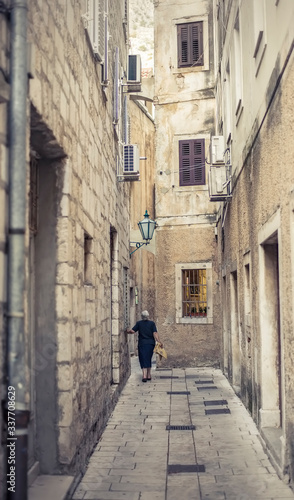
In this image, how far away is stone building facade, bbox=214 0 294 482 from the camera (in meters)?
4.96

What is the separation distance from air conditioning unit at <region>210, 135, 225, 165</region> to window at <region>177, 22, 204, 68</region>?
204 inches

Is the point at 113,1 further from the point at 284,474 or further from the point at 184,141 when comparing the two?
the point at 284,474

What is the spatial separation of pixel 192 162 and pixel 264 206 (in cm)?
843

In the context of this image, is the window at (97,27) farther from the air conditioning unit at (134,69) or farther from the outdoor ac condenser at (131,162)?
the air conditioning unit at (134,69)

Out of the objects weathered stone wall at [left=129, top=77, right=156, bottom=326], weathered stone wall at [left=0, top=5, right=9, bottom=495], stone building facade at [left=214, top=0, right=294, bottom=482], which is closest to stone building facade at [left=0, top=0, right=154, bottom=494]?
weathered stone wall at [left=0, top=5, right=9, bottom=495]

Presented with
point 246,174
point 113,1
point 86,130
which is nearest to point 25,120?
point 86,130

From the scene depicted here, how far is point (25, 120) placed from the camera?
3.21m

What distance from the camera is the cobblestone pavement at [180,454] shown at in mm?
4895

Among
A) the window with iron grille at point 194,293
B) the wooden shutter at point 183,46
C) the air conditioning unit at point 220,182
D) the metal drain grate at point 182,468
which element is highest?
the wooden shutter at point 183,46

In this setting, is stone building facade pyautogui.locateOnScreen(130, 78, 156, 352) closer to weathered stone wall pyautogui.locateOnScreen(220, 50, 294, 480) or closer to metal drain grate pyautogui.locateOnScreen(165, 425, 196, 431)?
weathered stone wall pyautogui.locateOnScreen(220, 50, 294, 480)

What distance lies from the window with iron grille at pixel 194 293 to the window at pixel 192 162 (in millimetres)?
2246

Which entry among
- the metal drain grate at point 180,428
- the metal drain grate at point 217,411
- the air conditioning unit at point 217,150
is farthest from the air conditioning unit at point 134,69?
the metal drain grate at point 180,428

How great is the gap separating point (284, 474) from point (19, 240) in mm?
3344

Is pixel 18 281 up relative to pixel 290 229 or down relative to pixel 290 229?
down
